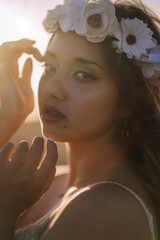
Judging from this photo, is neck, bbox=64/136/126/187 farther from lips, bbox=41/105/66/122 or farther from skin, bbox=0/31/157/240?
lips, bbox=41/105/66/122

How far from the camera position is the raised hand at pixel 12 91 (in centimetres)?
261

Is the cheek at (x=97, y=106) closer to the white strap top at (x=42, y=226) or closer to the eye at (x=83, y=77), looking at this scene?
the eye at (x=83, y=77)

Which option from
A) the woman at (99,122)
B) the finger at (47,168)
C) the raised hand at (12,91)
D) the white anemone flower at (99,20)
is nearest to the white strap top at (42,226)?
the woman at (99,122)

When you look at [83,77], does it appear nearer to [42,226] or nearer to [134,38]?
[134,38]

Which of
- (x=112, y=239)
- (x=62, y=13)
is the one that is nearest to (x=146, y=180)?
(x=112, y=239)

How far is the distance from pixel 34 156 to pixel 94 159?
0.52m

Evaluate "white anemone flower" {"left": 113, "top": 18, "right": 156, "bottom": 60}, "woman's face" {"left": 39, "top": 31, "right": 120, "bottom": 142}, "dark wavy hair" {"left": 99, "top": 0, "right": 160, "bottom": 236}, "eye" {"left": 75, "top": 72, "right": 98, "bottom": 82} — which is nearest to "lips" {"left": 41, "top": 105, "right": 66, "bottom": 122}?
"woman's face" {"left": 39, "top": 31, "right": 120, "bottom": 142}

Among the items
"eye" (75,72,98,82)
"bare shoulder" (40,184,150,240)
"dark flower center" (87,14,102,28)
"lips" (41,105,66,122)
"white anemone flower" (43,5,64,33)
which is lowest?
"bare shoulder" (40,184,150,240)

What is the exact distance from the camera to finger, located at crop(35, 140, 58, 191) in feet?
6.57

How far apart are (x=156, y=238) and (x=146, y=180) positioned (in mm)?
316

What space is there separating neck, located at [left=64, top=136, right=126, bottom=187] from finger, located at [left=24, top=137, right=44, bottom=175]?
0.41 meters

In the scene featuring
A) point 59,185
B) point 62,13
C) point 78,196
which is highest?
point 62,13

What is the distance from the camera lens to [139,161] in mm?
2387

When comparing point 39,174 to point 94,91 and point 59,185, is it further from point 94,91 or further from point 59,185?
point 59,185
